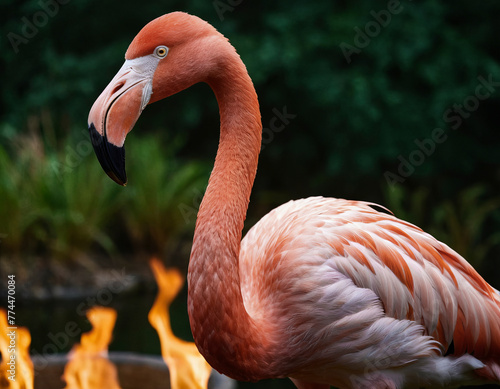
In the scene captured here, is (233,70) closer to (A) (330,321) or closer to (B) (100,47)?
(A) (330,321)

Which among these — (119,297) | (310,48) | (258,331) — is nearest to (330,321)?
(258,331)

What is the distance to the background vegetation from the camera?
21.6 ft

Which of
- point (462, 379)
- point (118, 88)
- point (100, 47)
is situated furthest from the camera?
point (100, 47)

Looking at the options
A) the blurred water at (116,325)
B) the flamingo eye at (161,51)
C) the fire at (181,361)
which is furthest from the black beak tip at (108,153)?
the blurred water at (116,325)

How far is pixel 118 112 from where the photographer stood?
2.01 metres

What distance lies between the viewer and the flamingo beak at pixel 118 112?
197cm

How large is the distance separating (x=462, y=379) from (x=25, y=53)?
774cm

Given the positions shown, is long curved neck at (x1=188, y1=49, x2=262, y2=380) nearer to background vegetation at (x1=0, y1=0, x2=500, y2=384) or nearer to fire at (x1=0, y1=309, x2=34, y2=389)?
fire at (x1=0, y1=309, x2=34, y2=389)

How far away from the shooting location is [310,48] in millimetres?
7449

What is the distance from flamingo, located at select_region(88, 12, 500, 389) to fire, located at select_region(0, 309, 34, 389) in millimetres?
980

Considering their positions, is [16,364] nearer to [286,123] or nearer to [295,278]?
[295,278]

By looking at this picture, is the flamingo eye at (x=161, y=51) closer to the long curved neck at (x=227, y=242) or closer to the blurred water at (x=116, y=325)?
the long curved neck at (x=227, y=242)

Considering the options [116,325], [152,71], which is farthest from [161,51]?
[116,325]

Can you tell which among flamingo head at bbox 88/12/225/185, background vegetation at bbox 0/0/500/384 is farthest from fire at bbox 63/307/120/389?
background vegetation at bbox 0/0/500/384
